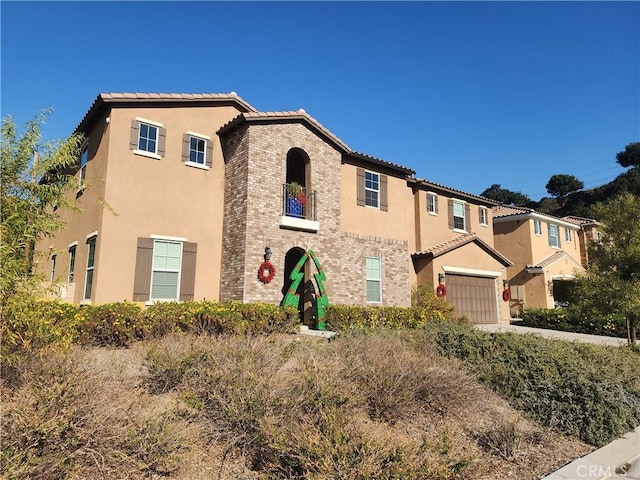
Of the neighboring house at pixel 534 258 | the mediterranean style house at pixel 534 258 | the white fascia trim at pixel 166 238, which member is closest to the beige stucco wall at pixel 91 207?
the white fascia trim at pixel 166 238

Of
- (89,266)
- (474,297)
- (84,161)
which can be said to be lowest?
(474,297)

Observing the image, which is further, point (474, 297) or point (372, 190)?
point (474, 297)

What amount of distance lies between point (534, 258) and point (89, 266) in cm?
2430

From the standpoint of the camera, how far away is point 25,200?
14.4 feet

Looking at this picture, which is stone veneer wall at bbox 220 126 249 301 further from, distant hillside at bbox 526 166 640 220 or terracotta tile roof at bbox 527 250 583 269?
distant hillside at bbox 526 166 640 220

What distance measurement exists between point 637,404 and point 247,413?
5705 mm

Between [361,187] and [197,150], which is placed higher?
[197,150]

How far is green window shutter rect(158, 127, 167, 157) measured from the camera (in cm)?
1317

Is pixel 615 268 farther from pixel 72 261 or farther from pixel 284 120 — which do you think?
pixel 72 261

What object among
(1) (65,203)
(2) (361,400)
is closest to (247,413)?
(2) (361,400)

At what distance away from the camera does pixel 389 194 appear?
17.8 m

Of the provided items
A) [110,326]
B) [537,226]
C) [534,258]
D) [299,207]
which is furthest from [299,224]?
[537,226]

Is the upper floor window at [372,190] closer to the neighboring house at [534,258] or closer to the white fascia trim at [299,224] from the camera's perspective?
the white fascia trim at [299,224]

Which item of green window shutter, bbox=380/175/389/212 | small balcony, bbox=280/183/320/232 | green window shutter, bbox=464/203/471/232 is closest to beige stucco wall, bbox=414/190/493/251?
green window shutter, bbox=464/203/471/232
